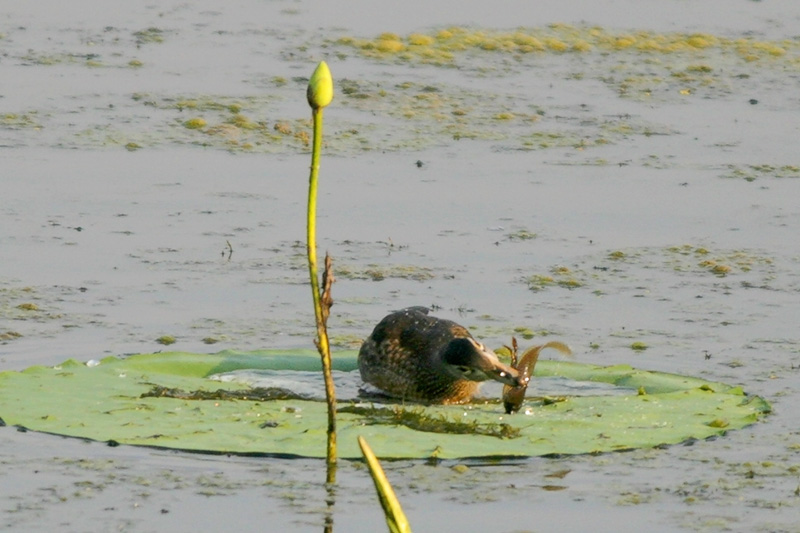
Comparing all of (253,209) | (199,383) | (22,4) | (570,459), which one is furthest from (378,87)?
(570,459)

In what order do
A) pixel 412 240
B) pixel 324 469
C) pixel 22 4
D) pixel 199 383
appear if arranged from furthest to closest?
pixel 22 4 → pixel 412 240 → pixel 199 383 → pixel 324 469

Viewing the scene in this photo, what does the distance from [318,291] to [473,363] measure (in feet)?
6.42

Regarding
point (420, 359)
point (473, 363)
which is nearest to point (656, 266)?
point (420, 359)

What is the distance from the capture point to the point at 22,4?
1733cm

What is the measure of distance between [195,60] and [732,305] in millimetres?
7130

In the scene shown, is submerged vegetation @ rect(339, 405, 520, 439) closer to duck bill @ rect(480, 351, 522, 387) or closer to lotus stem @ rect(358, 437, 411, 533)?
duck bill @ rect(480, 351, 522, 387)

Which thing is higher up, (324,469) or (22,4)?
(22,4)

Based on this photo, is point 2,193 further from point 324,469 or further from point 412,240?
point 324,469

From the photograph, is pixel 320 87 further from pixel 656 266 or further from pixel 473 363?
pixel 656 266

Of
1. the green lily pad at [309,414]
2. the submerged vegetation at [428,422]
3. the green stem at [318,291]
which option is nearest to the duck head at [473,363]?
the green lily pad at [309,414]

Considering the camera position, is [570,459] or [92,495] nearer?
[92,495]

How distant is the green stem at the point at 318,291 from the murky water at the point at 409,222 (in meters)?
0.16

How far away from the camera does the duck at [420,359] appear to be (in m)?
7.94

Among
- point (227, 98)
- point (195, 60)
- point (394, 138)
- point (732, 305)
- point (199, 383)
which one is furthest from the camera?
point (195, 60)
